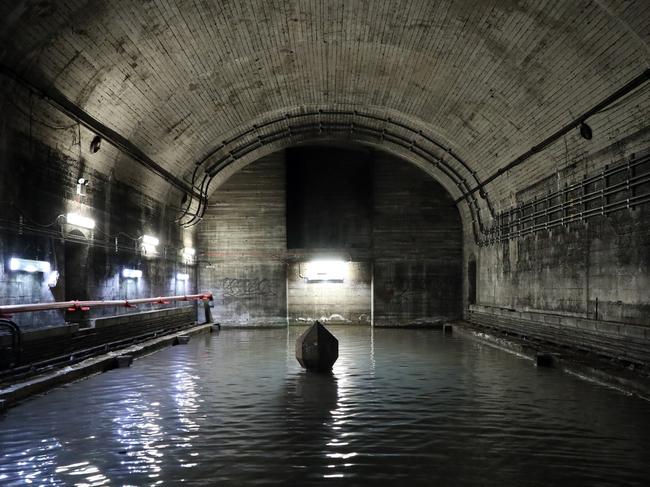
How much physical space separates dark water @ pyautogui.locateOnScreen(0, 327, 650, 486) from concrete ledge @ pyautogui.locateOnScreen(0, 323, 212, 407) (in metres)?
0.21

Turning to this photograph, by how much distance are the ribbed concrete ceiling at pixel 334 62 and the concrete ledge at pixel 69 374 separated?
4.33 metres

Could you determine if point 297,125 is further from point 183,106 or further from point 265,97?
point 183,106

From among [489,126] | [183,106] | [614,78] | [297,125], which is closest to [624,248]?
[614,78]

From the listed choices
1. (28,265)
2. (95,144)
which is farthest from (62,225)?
(95,144)

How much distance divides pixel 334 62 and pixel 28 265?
8731 mm

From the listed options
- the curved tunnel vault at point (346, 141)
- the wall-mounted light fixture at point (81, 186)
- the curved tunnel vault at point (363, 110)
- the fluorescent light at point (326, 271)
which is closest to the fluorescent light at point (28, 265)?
the curved tunnel vault at point (363, 110)

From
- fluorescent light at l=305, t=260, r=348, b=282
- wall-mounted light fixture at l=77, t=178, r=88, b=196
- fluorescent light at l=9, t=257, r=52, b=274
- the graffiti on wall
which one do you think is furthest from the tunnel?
fluorescent light at l=305, t=260, r=348, b=282

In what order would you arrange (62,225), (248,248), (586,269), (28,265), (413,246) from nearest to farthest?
(28,265)
(62,225)
(586,269)
(413,246)
(248,248)

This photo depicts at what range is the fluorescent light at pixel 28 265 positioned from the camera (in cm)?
1071

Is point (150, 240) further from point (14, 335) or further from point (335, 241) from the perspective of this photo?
point (14, 335)

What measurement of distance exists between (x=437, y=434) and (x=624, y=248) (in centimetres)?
637

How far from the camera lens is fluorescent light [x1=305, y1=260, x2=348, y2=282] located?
25.3 m

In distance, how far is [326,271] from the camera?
25297 mm

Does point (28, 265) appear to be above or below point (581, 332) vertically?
above
